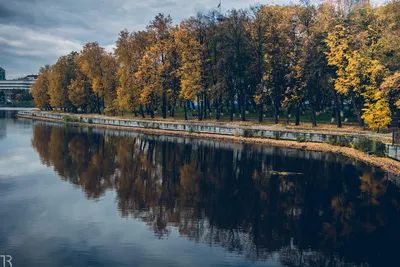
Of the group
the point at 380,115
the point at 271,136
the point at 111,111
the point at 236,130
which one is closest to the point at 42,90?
the point at 111,111

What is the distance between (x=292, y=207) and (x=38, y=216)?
49.0 feet

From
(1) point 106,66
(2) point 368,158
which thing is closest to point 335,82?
(2) point 368,158

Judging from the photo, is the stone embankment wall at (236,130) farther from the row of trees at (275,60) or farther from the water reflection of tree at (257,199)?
the water reflection of tree at (257,199)

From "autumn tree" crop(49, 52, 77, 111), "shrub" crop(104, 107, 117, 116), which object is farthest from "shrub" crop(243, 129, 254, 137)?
"autumn tree" crop(49, 52, 77, 111)

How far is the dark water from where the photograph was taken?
16234 millimetres

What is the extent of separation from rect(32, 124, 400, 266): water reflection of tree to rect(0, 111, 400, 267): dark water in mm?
70

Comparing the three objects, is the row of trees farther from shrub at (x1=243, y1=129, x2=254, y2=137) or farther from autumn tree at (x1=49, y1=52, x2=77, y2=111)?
autumn tree at (x1=49, y1=52, x2=77, y2=111)

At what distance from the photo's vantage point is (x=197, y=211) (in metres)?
21.8

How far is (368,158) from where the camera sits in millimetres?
37344

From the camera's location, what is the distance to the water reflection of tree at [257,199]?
17.2 metres

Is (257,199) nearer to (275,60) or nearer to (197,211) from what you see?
(197,211)

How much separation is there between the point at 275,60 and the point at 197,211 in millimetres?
41031

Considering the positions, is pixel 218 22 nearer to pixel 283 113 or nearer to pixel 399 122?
pixel 283 113

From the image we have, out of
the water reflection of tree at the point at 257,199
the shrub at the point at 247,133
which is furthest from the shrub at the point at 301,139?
the shrub at the point at 247,133
